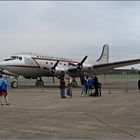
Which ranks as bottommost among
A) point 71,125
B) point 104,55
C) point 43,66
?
point 71,125

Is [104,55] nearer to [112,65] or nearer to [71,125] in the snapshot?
[112,65]

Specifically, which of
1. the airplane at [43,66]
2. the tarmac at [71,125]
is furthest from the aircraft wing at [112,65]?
the tarmac at [71,125]

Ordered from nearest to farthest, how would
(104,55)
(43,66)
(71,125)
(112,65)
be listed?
(71,125)
(43,66)
(112,65)
(104,55)

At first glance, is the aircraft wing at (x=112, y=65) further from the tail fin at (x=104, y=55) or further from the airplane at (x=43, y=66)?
the tail fin at (x=104, y=55)

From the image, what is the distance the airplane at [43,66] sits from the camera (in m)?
34.7

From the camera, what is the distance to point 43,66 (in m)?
36.8

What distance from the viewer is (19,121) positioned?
11.4 m

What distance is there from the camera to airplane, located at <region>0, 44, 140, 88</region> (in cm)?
3472

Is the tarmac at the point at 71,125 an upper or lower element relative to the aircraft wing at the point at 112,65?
lower

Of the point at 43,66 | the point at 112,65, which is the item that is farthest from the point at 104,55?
the point at 43,66

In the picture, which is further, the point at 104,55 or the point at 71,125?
the point at 104,55

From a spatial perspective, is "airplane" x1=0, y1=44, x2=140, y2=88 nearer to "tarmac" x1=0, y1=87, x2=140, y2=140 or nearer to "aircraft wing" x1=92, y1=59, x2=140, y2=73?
"aircraft wing" x1=92, y1=59, x2=140, y2=73

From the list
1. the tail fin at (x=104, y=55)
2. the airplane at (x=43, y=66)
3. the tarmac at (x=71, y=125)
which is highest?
the tail fin at (x=104, y=55)

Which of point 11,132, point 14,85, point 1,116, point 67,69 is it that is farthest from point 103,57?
point 11,132
